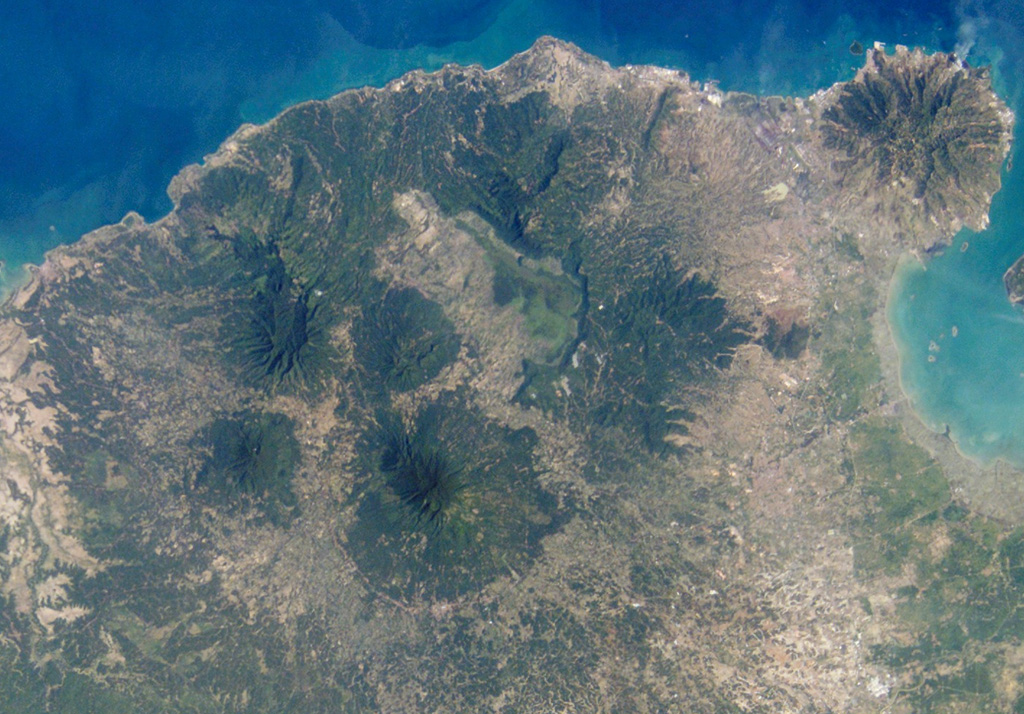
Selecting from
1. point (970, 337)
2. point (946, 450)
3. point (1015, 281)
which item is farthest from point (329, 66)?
point (946, 450)

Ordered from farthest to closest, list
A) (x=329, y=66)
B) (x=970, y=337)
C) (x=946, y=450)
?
(x=329, y=66)
(x=970, y=337)
(x=946, y=450)

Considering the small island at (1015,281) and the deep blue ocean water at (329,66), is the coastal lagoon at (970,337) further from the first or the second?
the small island at (1015,281)

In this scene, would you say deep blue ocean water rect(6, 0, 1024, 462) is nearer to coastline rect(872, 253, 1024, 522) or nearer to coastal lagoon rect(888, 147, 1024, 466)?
coastal lagoon rect(888, 147, 1024, 466)

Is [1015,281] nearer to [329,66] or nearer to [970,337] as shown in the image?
[970,337]

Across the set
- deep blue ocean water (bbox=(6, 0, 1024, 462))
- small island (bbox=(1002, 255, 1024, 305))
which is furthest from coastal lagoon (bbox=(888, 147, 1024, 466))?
small island (bbox=(1002, 255, 1024, 305))

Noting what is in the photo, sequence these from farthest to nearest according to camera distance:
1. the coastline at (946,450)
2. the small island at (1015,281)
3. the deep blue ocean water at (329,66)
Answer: the deep blue ocean water at (329,66) < the small island at (1015,281) < the coastline at (946,450)

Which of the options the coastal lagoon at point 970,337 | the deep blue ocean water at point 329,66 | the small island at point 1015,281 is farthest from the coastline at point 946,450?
the small island at point 1015,281

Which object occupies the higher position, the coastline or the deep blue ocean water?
the deep blue ocean water

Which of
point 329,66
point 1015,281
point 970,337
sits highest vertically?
point 329,66
